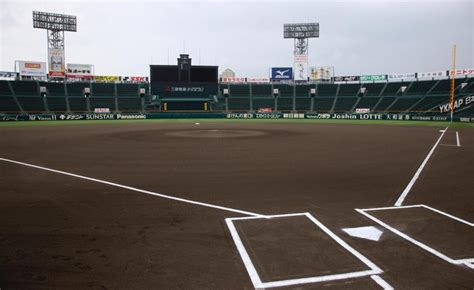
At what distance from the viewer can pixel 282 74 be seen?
75.7m

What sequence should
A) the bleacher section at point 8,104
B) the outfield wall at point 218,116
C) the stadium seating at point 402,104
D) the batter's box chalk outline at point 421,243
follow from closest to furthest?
the batter's box chalk outline at point 421,243 → the outfield wall at point 218,116 → the bleacher section at point 8,104 → the stadium seating at point 402,104

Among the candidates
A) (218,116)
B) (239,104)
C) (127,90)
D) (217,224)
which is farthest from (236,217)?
(127,90)

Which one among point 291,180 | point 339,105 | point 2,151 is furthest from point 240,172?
point 339,105

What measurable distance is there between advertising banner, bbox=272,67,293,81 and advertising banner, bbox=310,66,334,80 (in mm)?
5745

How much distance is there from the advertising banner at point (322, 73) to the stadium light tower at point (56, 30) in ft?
171

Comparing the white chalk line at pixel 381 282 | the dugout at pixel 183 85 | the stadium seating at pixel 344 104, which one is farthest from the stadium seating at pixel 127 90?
the white chalk line at pixel 381 282

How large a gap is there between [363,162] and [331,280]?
1054cm

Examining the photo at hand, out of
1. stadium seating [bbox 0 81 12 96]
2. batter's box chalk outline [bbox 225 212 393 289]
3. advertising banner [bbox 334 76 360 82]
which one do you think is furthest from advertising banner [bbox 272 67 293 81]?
batter's box chalk outline [bbox 225 212 393 289]

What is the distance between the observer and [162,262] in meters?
5.20

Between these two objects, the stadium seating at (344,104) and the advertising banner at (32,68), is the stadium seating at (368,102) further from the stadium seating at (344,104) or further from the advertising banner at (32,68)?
the advertising banner at (32,68)

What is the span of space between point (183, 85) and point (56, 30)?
2742cm

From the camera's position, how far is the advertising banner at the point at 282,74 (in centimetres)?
7556

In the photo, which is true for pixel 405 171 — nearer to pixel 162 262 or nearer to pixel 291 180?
pixel 291 180

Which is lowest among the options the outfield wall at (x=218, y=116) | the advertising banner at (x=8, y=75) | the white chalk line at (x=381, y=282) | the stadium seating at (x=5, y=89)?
the white chalk line at (x=381, y=282)
